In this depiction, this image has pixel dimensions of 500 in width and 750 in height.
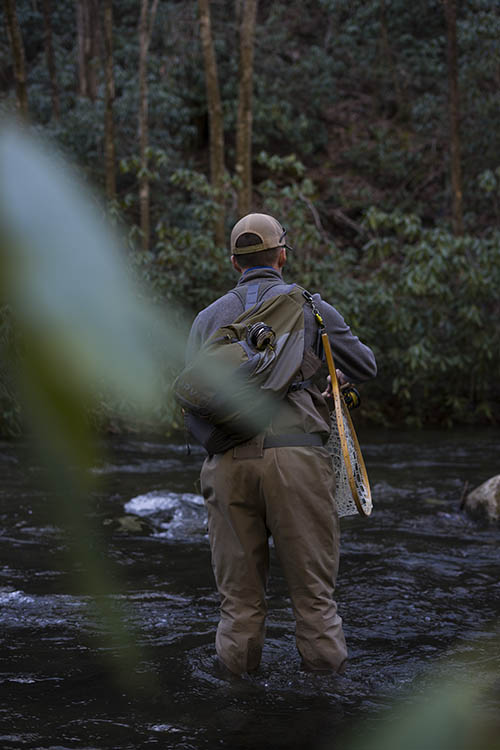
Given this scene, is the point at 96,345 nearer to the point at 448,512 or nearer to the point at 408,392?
the point at 448,512

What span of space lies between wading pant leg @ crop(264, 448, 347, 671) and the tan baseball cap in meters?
0.80

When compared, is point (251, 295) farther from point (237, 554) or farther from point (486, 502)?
point (486, 502)

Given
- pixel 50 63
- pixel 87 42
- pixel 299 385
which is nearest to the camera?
pixel 299 385

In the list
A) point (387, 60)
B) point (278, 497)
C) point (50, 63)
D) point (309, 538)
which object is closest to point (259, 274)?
point (278, 497)

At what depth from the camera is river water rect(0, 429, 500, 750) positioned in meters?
2.95

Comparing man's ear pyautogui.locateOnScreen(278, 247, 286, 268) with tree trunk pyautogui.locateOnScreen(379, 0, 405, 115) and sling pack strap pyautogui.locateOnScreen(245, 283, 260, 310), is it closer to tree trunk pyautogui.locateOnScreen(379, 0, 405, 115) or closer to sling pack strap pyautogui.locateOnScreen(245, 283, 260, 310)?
sling pack strap pyautogui.locateOnScreen(245, 283, 260, 310)

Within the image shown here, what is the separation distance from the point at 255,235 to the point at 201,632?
6.98ft

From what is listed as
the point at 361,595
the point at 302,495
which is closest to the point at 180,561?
the point at 361,595

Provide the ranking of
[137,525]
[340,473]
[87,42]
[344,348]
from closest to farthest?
[344,348]
[340,473]
[137,525]
[87,42]

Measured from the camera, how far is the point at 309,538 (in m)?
3.33

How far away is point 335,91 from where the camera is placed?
24016 millimetres

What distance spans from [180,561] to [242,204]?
10.1 m

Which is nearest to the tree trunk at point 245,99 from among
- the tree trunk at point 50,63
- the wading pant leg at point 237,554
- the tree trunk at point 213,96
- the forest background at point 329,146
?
the forest background at point 329,146

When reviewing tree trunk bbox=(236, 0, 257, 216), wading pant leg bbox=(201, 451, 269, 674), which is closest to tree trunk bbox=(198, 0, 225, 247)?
tree trunk bbox=(236, 0, 257, 216)
